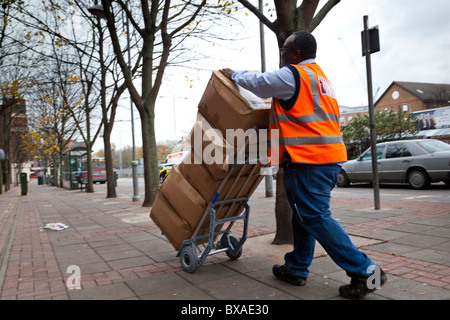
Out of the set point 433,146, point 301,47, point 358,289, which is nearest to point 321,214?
point 358,289

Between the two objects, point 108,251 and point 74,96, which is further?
point 74,96

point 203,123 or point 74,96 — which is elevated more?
point 74,96

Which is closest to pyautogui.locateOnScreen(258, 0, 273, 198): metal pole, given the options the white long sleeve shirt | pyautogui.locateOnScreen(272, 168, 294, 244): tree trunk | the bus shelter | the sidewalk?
the sidewalk

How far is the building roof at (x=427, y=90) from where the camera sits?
→ 4931 cm

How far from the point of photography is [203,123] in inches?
133

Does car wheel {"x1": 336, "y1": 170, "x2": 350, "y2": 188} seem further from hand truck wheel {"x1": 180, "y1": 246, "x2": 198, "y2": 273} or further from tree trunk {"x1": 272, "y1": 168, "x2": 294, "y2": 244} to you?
hand truck wheel {"x1": 180, "y1": 246, "x2": 198, "y2": 273}

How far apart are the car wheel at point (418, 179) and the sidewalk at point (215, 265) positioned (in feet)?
14.3

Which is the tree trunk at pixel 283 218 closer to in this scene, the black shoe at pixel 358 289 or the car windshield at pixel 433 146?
the black shoe at pixel 358 289

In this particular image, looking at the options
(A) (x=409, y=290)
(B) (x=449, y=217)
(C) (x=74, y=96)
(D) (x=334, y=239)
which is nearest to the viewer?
(D) (x=334, y=239)

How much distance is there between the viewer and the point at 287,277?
10.7 feet

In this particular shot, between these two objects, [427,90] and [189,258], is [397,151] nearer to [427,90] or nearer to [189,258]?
[189,258]

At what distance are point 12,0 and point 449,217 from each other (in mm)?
9509

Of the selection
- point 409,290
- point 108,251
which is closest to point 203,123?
point 409,290
